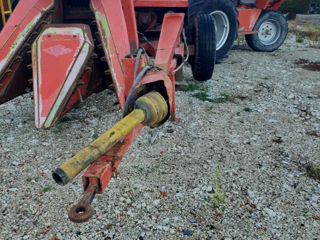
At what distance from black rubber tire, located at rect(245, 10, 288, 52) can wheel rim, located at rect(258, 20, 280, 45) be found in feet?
0.15

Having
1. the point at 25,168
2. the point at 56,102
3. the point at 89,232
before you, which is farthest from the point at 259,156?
the point at 25,168

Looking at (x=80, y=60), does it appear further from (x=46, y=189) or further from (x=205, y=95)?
(x=205, y=95)

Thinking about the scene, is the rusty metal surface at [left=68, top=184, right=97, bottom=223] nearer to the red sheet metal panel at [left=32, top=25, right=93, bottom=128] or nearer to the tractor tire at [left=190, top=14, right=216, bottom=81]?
the red sheet metal panel at [left=32, top=25, right=93, bottom=128]

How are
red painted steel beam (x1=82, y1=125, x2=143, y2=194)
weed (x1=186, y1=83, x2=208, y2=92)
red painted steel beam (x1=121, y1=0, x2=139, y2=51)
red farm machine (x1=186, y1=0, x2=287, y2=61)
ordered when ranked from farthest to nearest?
red farm machine (x1=186, y1=0, x2=287, y2=61), weed (x1=186, y1=83, x2=208, y2=92), red painted steel beam (x1=121, y1=0, x2=139, y2=51), red painted steel beam (x1=82, y1=125, x2=143, y2=194)

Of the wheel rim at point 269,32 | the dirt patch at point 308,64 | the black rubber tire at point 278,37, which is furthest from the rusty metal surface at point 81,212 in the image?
the wheel rim at point 269,32

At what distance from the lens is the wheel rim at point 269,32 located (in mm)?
6723

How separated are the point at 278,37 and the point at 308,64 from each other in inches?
50.0

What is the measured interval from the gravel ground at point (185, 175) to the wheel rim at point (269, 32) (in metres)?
3.30

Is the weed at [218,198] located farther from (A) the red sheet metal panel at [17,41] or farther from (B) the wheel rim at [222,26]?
(B) the wheel rim at [222,26]

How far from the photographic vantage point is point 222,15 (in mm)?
5035

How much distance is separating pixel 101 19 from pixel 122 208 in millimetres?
1496

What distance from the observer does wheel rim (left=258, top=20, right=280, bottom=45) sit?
6723 millimetres

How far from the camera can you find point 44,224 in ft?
6.33

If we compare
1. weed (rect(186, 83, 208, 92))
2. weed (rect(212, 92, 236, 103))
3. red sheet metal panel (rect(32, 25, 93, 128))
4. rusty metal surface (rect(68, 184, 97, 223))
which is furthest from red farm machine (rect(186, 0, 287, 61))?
rusty metal surface (rect(68, 184, 97, 223))
